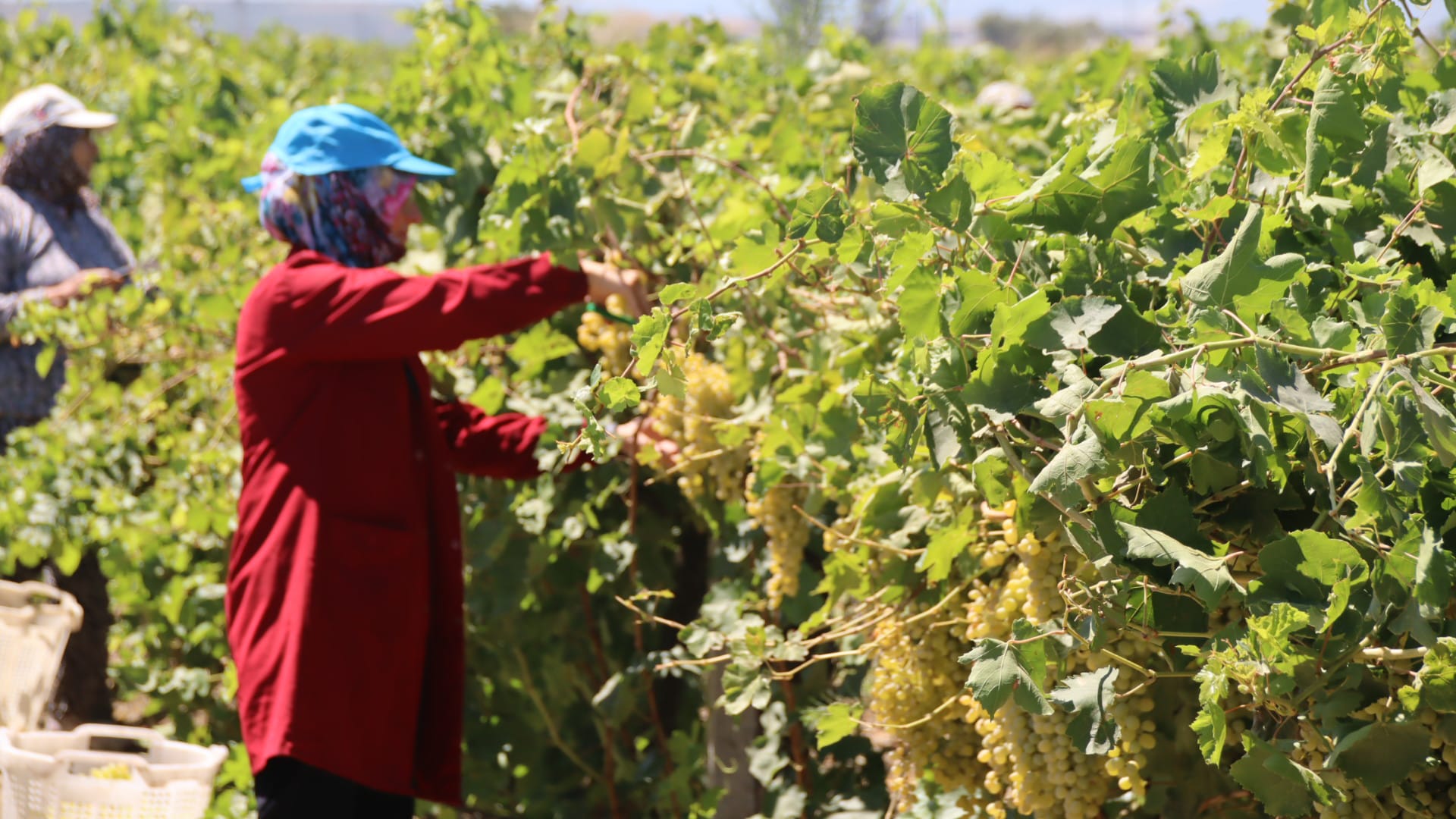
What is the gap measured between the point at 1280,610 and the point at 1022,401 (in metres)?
0.33

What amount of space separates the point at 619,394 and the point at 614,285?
1.13 meters

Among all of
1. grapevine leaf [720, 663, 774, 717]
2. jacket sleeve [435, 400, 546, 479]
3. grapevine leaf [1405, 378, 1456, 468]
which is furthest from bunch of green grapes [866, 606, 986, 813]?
jacket sleeve [435, 400, 546, 479]

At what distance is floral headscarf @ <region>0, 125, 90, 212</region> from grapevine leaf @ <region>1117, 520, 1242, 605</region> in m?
3.97

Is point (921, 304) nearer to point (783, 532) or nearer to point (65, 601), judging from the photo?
point (783, 532)

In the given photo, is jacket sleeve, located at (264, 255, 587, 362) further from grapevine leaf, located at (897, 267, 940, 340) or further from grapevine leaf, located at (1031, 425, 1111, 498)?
grapevine leaf, located at (1031, 425, 1111, 498)

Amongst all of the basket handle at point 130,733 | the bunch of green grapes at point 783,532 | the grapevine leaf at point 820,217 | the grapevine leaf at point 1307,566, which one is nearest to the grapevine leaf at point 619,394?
the grapevine leaf at point 820,217

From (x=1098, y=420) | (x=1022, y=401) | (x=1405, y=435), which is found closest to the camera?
(x=1405, y=435)

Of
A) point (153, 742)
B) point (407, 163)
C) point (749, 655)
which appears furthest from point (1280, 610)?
point (153, 742)

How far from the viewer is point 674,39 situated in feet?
12.5

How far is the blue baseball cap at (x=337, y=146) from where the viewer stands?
8.45 ft

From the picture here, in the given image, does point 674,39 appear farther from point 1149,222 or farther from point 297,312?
point 1149,222

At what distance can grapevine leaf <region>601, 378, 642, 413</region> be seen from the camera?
1391 millimetres

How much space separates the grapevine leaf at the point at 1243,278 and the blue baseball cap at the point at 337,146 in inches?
64.1

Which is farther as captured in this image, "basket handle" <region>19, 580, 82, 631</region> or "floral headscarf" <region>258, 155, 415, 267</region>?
"basket handle" <region>19, 580, 82, 631</region>
